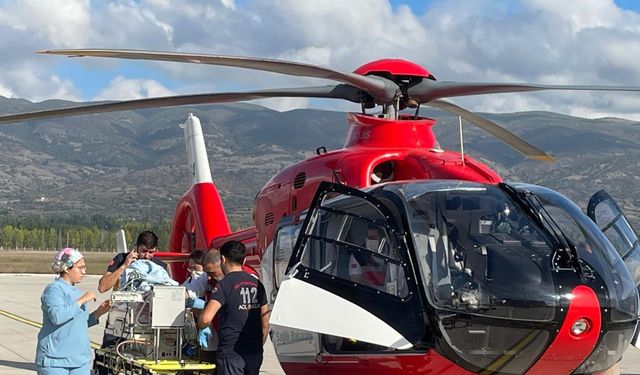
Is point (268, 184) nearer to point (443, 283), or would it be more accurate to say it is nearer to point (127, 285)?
point (127, 285)

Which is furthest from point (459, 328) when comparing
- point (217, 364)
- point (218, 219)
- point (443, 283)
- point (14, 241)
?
point (14, 241)

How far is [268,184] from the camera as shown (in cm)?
1131

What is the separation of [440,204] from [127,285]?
3128 millimetres

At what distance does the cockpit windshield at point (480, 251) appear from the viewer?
6.96 m

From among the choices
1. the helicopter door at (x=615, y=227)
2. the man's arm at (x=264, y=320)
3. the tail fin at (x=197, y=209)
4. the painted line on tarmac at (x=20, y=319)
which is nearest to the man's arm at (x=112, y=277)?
the man's arm at (x=264, y=320)

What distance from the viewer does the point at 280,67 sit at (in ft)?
30.8

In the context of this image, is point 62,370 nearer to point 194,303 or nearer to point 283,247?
point 194,303

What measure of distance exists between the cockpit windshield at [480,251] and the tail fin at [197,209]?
7027 millimetres

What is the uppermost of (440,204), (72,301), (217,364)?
(440,204)

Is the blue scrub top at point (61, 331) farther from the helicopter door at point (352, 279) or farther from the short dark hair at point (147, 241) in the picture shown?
the short dark hair at point (147, 241)

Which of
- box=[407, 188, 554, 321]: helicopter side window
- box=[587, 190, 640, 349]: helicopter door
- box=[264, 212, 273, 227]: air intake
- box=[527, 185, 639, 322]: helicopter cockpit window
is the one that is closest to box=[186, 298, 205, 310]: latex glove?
box=[264, 212, 273, 227]: air intake

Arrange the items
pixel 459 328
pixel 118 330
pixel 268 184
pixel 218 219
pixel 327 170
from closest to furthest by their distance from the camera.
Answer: pixel 459 328
pixel 118 330
pixel 327 170
pixel 268 184
pixel 218 219

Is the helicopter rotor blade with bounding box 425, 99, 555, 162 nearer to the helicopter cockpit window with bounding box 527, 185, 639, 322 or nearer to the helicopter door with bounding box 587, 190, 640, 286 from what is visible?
the helicopter door with bounding box 587, 190, 640, 286

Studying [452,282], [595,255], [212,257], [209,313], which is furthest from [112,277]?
[595,255]
